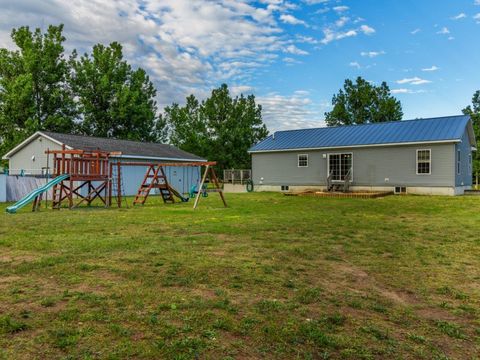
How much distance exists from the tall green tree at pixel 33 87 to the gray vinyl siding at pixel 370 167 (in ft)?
66.8

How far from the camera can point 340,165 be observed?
24188 mm

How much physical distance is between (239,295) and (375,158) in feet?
66.7

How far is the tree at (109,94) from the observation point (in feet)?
126

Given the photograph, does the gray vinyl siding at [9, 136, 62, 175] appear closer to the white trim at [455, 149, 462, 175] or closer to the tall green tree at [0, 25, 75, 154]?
the tall green tree at [0, 25, 75, 154]

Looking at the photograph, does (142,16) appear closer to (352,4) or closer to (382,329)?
(352,4)

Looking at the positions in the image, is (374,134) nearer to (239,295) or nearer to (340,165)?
(340,165)

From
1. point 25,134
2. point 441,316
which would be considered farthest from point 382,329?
point 25,134

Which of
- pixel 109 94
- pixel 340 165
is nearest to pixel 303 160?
pixel 340 165

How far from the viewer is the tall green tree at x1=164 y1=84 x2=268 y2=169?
141 feet

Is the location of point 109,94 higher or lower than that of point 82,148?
higher

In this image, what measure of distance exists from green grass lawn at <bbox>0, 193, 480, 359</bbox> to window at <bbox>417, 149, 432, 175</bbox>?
45.3 feet

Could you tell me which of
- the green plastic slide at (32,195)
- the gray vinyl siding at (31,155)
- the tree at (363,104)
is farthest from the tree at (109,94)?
the green plastic slide at (32,195)

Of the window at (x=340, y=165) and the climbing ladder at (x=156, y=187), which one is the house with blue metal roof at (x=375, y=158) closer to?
the window at (x=340, y=165)

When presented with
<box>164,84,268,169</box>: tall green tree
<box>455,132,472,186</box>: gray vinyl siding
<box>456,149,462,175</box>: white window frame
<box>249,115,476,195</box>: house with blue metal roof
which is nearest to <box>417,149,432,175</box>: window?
<box>249,115,476,195</box>: house with blue metal roof
